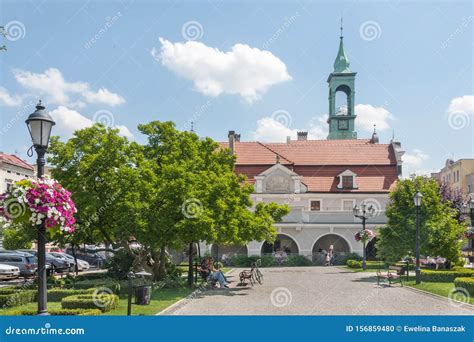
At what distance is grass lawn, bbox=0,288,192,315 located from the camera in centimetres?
1623

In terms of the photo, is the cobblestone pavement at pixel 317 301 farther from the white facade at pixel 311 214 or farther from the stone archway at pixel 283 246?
the stone archway at pixel 283 246

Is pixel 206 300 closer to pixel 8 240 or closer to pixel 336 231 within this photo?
pixel 336 231

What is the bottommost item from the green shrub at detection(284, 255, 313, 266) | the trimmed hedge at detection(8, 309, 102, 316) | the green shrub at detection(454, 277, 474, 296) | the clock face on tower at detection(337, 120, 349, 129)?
the green shrub at detection(284, 255, 313, 266)

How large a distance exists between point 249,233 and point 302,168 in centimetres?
2654

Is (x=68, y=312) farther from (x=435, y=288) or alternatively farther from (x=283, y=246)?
(x=283, y=246)

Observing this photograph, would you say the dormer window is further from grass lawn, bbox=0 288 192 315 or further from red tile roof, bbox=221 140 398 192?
grass lawn, bbox=0 288 192 315

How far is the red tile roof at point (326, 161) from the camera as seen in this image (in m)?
49.5

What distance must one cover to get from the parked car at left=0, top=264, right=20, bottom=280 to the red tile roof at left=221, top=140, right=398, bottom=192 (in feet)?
78.9

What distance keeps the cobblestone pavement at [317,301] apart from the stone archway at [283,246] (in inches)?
853

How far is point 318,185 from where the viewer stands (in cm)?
4959

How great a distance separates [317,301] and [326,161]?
109ft
